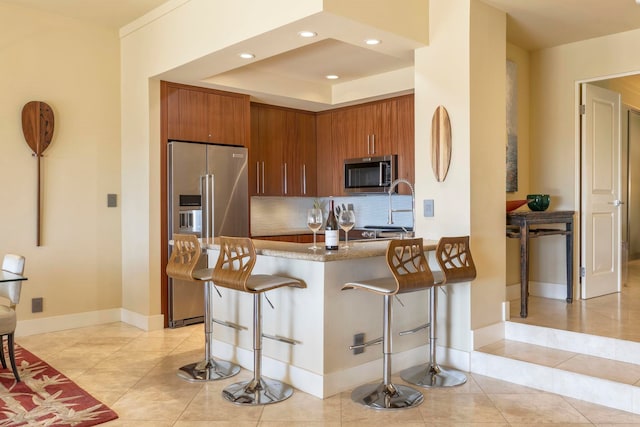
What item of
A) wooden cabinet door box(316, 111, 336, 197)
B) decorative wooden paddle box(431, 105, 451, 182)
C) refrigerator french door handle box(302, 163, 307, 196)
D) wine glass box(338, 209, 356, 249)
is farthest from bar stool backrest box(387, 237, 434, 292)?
refrigerator french door handle box(302, 163, 307, 196)

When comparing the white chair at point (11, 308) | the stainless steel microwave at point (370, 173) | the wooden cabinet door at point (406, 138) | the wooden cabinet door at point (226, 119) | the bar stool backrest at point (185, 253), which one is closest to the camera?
the white chair at point (11, 308)

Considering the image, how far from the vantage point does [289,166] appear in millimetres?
6438

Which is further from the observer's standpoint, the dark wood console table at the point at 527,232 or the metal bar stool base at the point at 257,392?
the dark wood console table at the point at 527,232

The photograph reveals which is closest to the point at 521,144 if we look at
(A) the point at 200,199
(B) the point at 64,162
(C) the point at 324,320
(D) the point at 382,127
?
(D) the point at 382,127

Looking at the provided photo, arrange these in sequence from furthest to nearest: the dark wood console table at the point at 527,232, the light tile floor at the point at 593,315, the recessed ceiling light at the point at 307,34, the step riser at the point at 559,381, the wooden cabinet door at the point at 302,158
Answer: the wooden cabinet door at the point at 302,158 < the dark wood console table at the point at 527,232 < the light tile floor at the point at 593,315 < the recessed ceiling light at the point at 307,34 < the step riser at the point at 559,381

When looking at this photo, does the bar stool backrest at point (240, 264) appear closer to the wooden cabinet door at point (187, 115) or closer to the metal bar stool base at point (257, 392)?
the metal bar stool base at point (257, 392)

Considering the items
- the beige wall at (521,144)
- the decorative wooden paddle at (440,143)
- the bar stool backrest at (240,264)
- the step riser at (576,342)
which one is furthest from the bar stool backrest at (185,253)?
the beige wall at (521,144)

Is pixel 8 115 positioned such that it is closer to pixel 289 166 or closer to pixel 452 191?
pixel 289 166

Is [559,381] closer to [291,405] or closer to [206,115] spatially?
[291,405]

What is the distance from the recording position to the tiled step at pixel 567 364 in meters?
3.02

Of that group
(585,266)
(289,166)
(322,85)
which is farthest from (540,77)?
(289,166)

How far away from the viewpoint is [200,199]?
5148 mm

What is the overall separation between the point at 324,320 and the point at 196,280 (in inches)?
35.8

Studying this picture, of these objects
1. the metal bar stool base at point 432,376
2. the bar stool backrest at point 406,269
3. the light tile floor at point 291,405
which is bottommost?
the light tile floor at point 291,405
